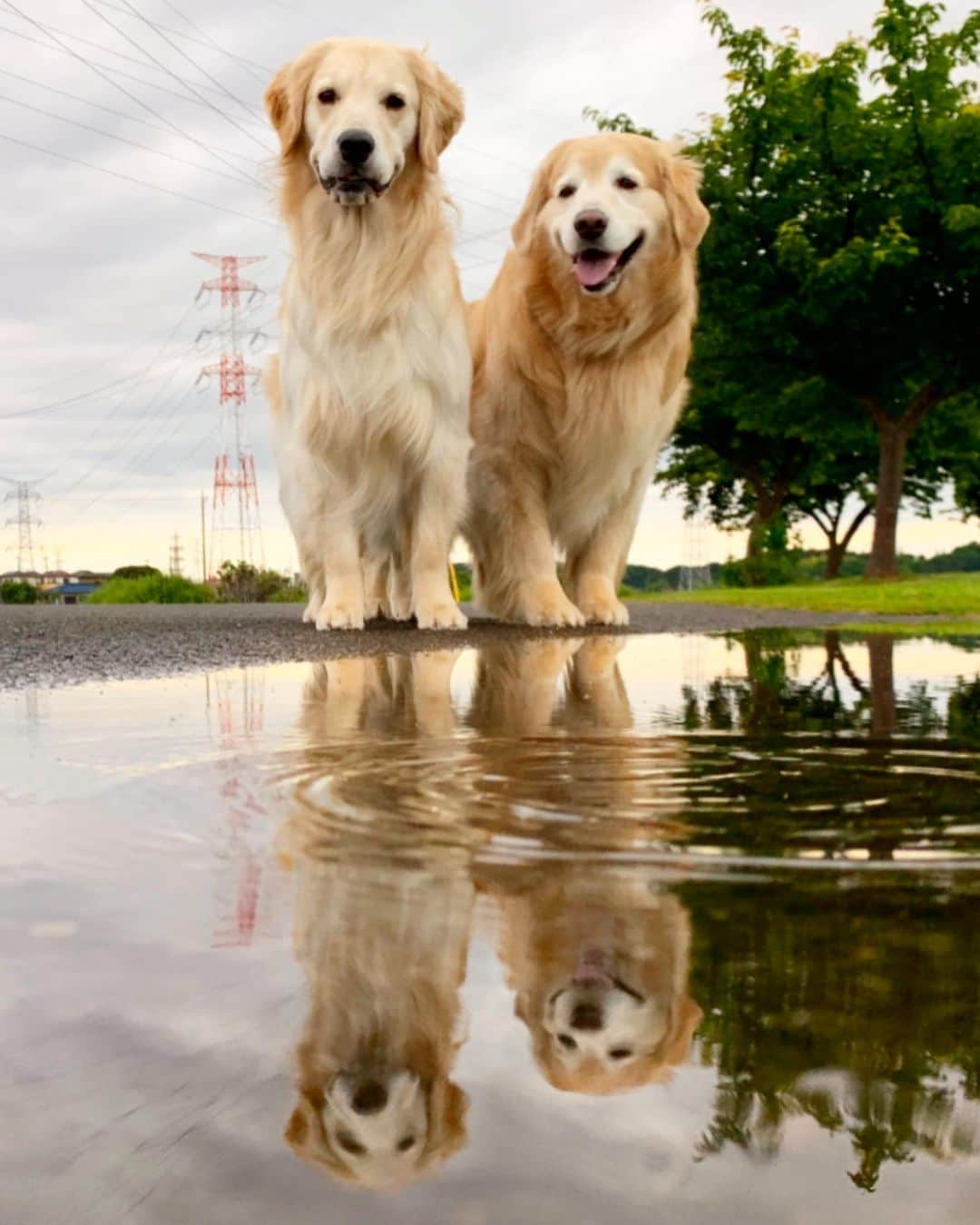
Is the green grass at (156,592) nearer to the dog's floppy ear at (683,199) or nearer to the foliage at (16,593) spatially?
the foliage at (16,593)

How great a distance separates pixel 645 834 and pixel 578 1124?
3.71ft

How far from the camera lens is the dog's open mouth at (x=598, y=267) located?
23.8ft

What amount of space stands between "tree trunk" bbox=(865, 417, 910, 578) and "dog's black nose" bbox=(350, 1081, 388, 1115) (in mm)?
21362

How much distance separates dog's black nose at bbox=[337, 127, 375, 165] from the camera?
6.37 meters

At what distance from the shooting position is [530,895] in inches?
65.2

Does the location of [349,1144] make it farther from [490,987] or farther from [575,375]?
[575,375]

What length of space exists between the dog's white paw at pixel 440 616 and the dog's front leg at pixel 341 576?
312 mm

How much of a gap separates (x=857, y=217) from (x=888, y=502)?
14.7 feet

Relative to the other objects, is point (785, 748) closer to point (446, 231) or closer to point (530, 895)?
point (530, 895)

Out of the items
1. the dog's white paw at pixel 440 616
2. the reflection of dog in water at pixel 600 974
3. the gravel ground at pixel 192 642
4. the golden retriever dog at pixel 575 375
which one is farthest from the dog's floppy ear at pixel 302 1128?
the golden retriever dog at pixel 575 375

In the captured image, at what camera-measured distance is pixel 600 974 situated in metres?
1.30

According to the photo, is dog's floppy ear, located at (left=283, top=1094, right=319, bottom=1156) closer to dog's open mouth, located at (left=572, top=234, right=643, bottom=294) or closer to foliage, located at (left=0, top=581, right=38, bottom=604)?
dog's open mouth, located at (left=572, top=234, right=643, bottom=294)

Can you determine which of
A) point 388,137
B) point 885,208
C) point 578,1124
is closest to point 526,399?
point 388,137

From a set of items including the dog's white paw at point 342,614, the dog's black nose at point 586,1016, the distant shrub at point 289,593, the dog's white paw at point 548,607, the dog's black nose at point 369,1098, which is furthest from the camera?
the distant shrub at point 289,593
